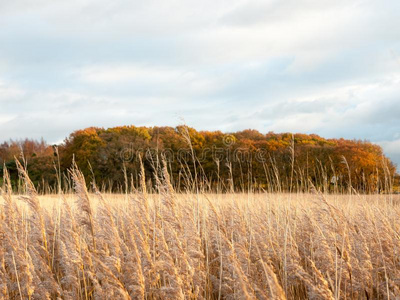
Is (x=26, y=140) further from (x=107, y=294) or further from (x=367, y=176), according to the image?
(x=107, y=294)

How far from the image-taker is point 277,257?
3.87 metres

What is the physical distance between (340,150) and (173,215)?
19.5 m

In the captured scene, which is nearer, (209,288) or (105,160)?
(209,288)

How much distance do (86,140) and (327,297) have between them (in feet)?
88.3

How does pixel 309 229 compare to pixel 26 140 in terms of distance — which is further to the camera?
pixel 26 140

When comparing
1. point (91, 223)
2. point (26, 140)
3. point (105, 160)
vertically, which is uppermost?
point (26, 140)

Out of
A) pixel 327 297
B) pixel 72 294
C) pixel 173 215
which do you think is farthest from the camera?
pixel 72 294

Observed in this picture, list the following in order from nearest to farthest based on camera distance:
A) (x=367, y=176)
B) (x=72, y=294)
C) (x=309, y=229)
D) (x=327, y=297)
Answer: (x=327, y=297) → (x=72, y=294) → (x=309, y=229) → (x=367, y=176)

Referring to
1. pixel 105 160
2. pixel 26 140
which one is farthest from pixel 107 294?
pixel 26 140

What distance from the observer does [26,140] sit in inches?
2867

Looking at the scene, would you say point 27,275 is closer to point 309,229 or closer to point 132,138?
point 309,229

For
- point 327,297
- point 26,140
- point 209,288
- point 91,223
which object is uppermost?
point 26,140

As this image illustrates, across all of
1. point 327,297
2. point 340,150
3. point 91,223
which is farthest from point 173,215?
point 340,150

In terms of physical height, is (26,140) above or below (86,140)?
above
